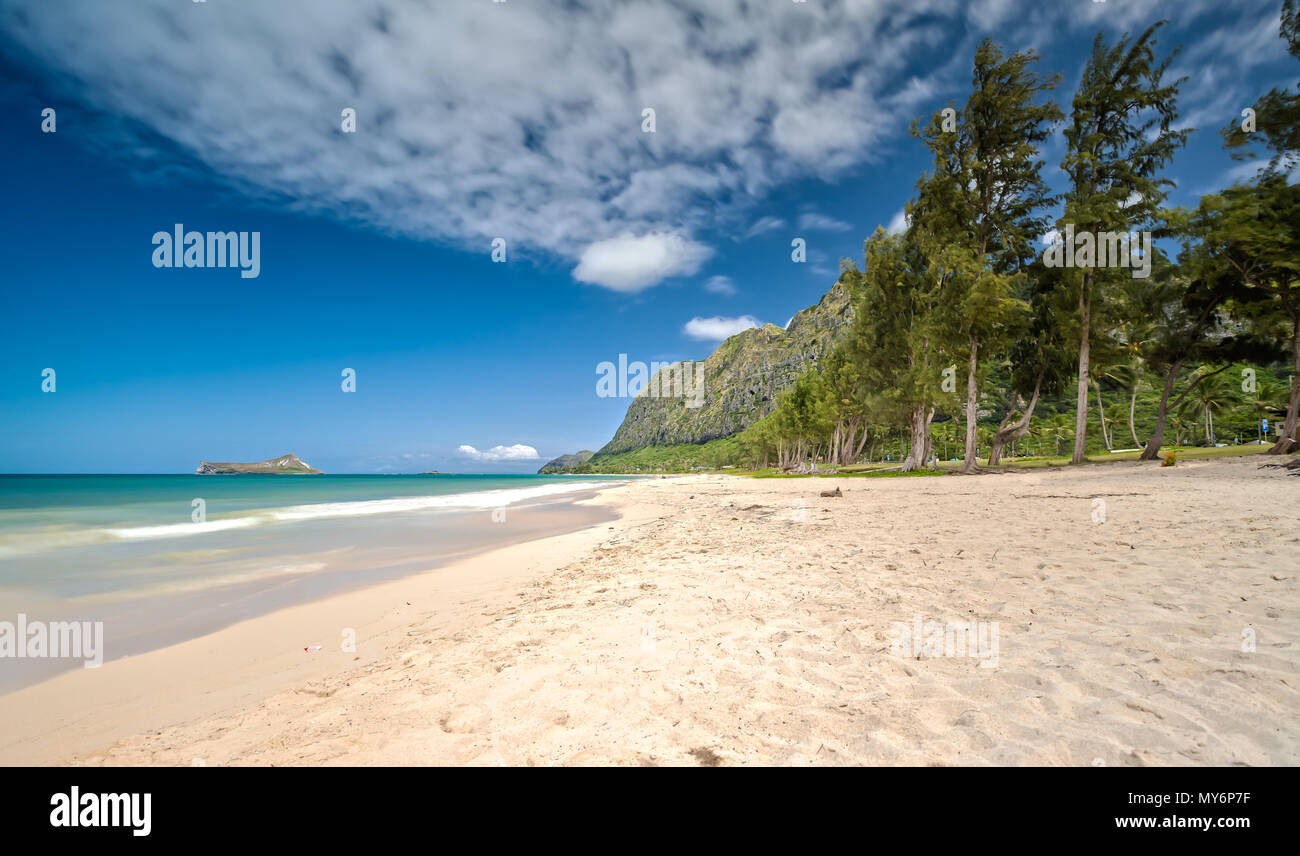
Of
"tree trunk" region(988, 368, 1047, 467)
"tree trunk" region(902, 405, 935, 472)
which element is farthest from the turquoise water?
"tree trunk" region(988, 368, 1047, 467)

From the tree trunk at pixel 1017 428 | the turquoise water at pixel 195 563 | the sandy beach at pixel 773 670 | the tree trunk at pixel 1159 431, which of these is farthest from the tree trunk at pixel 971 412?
the turquoise water at pixel 195 563

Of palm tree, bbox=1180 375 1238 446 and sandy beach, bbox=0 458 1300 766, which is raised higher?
palm tree, bbox=1180 375 1238 446

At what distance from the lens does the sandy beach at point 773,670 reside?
2.87 m

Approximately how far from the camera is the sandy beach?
2869 millimetres

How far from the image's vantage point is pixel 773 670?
399 cm

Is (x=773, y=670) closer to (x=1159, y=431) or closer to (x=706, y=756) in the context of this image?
(x=706, y=756)

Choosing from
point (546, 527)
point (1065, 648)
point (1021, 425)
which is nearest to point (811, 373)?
point (1021, 425)

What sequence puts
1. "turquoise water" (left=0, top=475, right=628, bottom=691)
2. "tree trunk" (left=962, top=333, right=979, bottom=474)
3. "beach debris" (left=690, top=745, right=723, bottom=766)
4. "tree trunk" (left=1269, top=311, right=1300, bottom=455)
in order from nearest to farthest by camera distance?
"beach debris" (left=690, top=745, right=723, bottom=766) → "turquoise water" (left=0, top=475, right=628, bottom=691) → "tree trunk" (left=1269, top=311, right=1300, bottom=455) → "tree trunk" (left=962, top=333, right=979, bottom=474)

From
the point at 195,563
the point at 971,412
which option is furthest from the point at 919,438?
the point at 195,563

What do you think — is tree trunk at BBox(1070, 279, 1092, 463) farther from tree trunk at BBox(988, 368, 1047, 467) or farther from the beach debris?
the beach debris

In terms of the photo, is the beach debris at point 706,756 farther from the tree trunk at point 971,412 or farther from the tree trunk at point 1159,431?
the tree trunk at point 1159,431
